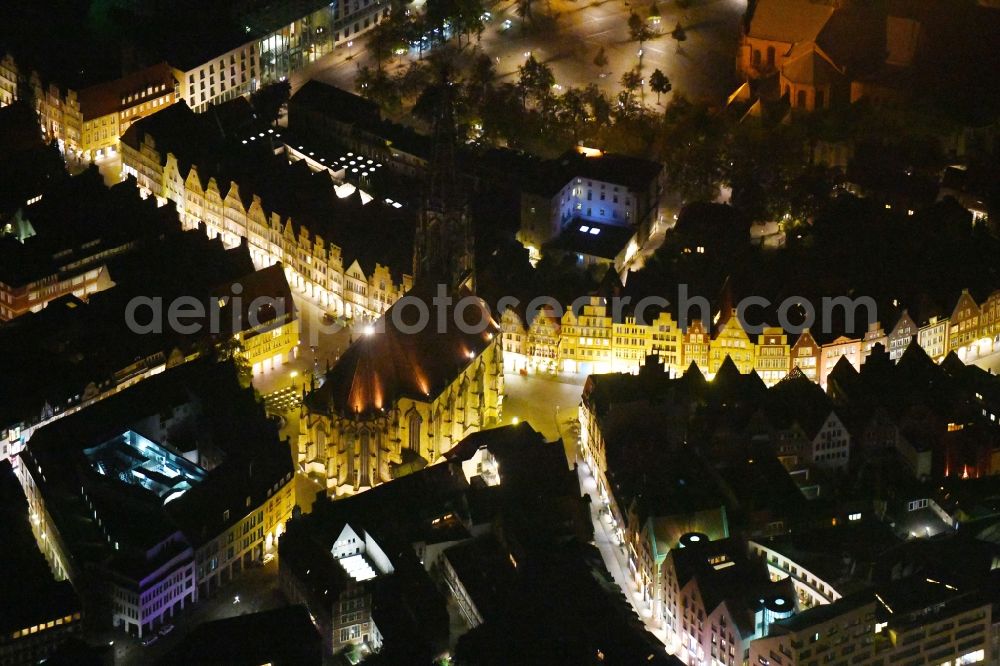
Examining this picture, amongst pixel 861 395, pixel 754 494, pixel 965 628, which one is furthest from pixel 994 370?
pixel 965 628

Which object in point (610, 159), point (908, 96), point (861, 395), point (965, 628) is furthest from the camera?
point (908, 96)

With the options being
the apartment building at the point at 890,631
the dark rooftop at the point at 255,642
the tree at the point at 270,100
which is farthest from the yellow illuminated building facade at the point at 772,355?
the tree at the point at 270,100

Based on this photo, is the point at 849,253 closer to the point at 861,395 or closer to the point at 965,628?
the point at 861,395

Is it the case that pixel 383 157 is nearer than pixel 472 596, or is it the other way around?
pixel 472 596

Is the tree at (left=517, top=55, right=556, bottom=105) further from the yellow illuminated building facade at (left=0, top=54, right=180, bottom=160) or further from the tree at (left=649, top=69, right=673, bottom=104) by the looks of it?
the yellow illuminated building facade at (left=0, top=54, right=180, bottom=160)

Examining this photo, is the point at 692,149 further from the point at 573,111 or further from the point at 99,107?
the point at 99,107

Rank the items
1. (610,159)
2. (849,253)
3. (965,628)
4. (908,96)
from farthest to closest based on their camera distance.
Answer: (908,96), (610,159), (849,253), (965,628)

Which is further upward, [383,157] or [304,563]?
[383,157]

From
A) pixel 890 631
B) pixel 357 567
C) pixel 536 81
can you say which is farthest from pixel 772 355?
pixel 536 81
